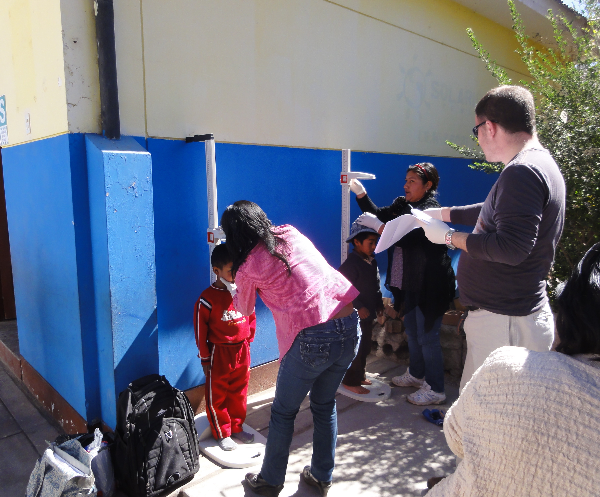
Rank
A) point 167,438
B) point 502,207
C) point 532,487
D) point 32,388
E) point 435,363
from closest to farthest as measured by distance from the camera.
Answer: point 532,487
point 502,207
point 167,438
point 435,363
point 32,388

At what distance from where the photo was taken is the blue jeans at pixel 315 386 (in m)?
2.17

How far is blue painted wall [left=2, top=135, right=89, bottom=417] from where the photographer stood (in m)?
2.70

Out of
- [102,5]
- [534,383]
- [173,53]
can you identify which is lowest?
[534,383]

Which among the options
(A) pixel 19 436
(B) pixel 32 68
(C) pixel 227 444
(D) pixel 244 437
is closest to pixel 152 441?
(C) pixel 227 444

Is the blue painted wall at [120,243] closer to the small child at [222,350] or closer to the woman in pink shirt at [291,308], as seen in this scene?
the small child at [222,350]

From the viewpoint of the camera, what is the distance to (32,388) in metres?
3.76

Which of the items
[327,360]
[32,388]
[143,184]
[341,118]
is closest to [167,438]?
[327,360]

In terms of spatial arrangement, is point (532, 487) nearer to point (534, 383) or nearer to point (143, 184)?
point (534, 383)

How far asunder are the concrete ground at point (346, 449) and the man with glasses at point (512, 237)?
0.99 meters

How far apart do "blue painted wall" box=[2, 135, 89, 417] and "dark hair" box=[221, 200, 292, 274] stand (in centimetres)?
107

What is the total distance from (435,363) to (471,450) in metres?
2.57

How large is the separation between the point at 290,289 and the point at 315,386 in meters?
0.56

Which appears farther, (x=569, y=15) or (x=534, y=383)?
(x=569, y=15)

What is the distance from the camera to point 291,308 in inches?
85.4
